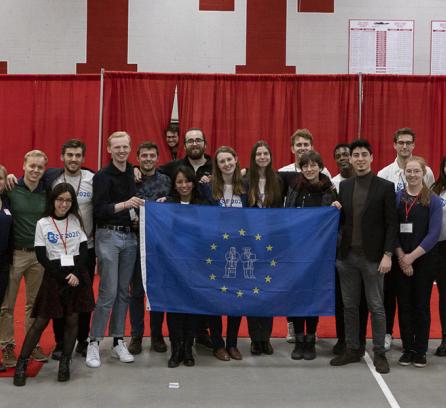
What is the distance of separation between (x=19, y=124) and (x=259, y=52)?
356 cm

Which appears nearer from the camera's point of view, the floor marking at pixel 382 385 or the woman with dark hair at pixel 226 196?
the floor marking at pixel 382 385

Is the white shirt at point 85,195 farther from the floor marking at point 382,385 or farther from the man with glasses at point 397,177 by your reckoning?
the man with glasses at point 397,177

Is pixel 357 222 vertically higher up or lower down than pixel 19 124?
lower down

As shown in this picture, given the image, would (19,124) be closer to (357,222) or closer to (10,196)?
(10,196)

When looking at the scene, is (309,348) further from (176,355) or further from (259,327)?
(176,355)

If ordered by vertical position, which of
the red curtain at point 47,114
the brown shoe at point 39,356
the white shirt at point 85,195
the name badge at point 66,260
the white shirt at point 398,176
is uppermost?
the red curtain at point 47,114

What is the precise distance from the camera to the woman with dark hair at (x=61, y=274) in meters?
3.47

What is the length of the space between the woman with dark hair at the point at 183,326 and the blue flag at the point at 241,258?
12 centimetres

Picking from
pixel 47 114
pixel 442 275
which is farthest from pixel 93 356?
pixel 47 114

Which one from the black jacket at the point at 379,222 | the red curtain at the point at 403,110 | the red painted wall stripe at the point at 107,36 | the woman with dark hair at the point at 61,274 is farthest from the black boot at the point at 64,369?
the red painted wall stripe at the point at 107,36

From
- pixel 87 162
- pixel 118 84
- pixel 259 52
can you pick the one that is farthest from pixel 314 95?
pixel 87 162

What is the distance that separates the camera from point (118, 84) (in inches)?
275

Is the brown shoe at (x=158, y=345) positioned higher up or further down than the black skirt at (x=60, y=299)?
further down

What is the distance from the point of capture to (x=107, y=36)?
25.9 feet
